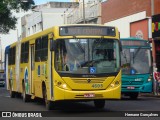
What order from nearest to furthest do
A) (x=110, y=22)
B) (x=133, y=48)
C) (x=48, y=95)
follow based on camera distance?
(x=48, y=95), (x=133, y=48), (x=110, y=22)

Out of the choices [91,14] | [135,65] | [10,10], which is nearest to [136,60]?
[135,65]

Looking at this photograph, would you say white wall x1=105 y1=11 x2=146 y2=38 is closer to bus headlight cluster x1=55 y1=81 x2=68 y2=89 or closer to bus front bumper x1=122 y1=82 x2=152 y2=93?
bus front bumper x1=122 y1=82 x2=152 y2=93

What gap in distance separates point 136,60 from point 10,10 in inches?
1046

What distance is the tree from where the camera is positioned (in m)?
48.9

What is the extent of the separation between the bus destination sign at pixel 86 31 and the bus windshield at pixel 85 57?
0.26 meters

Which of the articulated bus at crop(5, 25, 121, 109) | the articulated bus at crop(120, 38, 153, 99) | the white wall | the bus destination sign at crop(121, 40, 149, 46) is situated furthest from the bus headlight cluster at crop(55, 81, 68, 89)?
the white wall

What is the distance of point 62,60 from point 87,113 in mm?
2058

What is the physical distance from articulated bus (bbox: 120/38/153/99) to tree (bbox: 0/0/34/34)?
24.1m

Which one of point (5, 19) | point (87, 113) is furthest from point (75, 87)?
point (5, 19)

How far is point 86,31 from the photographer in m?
18.0

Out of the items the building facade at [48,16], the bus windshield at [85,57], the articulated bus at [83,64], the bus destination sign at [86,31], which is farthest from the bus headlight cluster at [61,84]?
the building facade at [48,16]

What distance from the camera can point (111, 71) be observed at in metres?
17.8

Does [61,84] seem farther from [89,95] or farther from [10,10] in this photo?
[10,10]

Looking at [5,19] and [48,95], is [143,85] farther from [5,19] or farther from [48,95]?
[5,19]
